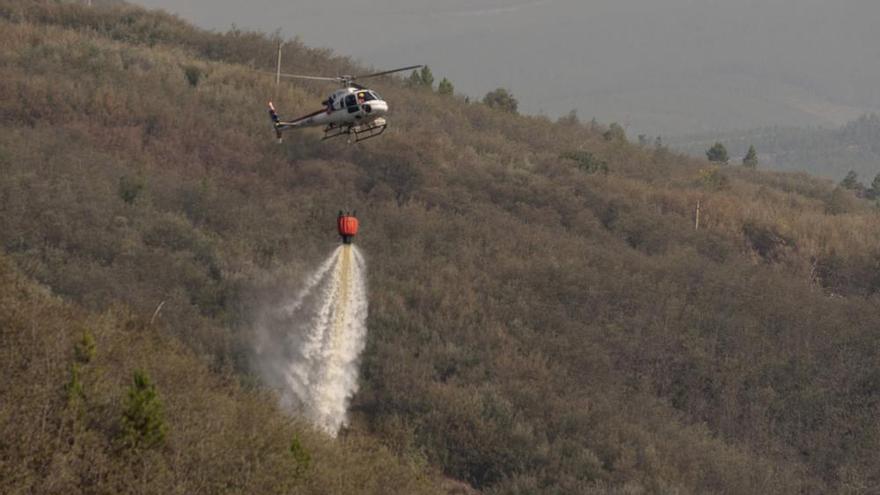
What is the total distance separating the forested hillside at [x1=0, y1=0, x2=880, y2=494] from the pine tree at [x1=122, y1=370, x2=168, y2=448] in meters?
0.22

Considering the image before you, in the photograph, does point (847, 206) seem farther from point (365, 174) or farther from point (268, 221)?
point (268, 221)

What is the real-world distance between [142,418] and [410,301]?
69.6 feet

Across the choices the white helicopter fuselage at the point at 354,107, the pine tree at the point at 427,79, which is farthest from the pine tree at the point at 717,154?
the white helicopter fuselage at the point at 354,107

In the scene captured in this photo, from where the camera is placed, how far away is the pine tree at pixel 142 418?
71.4 feet

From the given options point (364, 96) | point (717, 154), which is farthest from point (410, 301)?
point (717, 154)

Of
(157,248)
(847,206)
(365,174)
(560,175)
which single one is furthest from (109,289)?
(847,206)

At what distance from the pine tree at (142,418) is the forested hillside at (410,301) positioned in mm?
219

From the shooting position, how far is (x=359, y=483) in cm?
2634

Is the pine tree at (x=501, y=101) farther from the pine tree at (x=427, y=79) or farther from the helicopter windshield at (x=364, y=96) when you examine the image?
the helicopter windshield at (x=364, y=96)

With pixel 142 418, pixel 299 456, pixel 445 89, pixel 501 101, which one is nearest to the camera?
pixel 142 418

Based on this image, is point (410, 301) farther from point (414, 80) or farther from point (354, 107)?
point (414, 80)

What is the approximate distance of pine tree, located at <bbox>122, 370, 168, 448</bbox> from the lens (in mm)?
21750

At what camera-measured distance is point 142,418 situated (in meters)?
21.9

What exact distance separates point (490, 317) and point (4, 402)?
23.1 meters
